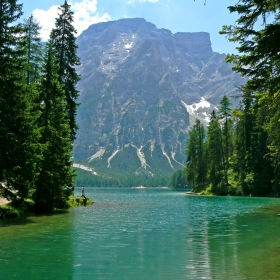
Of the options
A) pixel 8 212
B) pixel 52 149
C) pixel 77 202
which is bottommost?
pixel 77 202

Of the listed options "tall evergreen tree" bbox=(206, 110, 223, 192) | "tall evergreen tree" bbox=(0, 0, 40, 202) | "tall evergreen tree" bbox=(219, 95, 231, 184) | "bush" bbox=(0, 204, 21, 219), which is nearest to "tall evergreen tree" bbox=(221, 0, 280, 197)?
"tall evergreen tree" bbox=(0, 0, 40, 202)

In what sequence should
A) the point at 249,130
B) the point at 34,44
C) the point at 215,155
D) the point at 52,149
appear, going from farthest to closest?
1. the point at 215,155
2. the point at 249,130
3. the point at 34,44
4. the point at 52,149

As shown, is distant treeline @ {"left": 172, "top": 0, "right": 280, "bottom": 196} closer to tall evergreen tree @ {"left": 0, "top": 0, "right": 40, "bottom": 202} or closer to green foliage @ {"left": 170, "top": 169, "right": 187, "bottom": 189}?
tall evergreen tree @ {"left": 0, "top": 0, "right": 40, "bottom": 202}

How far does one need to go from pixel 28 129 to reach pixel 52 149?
721 cm

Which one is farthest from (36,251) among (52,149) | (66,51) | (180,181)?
(180,181)

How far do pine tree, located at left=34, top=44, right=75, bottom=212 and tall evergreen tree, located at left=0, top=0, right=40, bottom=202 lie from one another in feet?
18.9

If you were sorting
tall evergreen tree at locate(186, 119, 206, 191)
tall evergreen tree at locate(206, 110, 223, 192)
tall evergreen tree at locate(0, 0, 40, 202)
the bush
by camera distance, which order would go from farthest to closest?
tall evergreen tree at locate(186, 119, 206, 191) < tall evergreen tree at locate(206, 110, 223, 192) < the bush < tall evergreen tree at locate(0, 0, 40, 202)

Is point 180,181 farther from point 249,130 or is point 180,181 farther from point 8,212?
point 8,212

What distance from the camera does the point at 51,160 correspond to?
2964 centimetres

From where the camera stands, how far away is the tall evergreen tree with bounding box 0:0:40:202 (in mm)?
21953

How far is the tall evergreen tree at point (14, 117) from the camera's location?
72.0 feet

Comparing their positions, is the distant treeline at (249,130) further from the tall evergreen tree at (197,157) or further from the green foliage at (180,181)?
the green foliage at (180,181)

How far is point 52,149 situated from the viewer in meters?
29.8

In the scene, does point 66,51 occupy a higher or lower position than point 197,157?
higher
